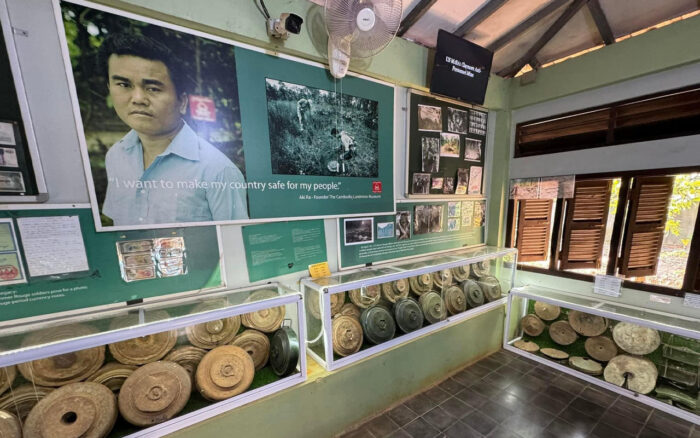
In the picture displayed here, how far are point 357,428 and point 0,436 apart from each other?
223 centimetres

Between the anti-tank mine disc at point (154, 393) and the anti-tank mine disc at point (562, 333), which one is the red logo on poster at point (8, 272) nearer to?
the anti-tank mine disc at point (154, 393)

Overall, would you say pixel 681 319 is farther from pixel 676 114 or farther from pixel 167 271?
pixel 167 271

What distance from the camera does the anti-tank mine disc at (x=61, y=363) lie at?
4.53 ft

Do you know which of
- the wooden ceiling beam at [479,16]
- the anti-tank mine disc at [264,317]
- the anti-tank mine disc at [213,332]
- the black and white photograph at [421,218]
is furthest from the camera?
the black and white photograph at [421,218]

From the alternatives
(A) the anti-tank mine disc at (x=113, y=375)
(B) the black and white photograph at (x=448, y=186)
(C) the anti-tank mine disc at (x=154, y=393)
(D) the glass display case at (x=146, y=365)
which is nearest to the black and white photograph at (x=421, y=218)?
(B) the black and white photograph at (x=448, y=186)

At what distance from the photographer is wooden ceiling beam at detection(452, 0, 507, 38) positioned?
234 cm

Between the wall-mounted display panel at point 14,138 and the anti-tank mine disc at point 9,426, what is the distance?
1113 mm

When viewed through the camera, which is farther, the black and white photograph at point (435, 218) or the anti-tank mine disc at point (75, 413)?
the black and white photograph at point (435, 218)

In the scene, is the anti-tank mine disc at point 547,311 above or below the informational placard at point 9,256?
below

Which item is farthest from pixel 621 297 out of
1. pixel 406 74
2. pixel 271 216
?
pixel 271 216

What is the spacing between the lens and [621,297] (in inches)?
111

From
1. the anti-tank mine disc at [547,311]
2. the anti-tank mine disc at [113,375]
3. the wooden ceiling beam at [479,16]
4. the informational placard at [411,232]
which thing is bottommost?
the anti-tank mine disc at [547,311]

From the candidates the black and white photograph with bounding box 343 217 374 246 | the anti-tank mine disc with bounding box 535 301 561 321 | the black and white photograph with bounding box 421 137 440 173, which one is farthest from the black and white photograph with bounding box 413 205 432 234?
the anti-tank mine disc with bounding box 535 301 561 321

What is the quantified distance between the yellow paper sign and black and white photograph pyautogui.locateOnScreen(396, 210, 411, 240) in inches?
37.1
